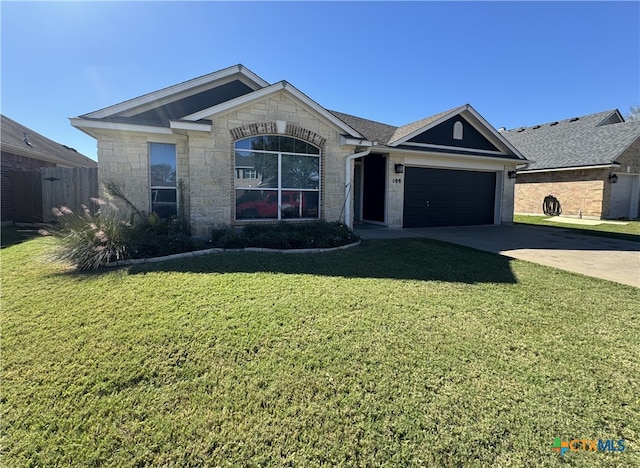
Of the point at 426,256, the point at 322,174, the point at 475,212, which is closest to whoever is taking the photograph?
the point at 426,256

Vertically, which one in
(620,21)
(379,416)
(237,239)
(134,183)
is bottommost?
(379,416)

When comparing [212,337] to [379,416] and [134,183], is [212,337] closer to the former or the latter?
[379,416]

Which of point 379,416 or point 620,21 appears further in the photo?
point 620,21

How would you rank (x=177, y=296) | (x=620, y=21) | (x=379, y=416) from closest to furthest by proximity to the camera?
(x=379, y=416), (x=177, y=296), (x=620, y=21)

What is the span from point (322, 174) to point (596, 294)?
A: 725cm

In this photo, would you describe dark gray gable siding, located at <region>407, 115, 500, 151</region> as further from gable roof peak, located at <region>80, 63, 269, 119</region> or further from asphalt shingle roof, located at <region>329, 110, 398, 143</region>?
gable roof peak, located at <region>80, 63, 269, 119</region>

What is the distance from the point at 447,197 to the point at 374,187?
11.3ft

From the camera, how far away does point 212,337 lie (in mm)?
3518

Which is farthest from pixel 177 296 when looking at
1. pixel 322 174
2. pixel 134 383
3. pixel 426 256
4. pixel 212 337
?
pixel 322 174

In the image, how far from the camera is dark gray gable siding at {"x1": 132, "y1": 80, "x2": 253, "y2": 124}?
913 cm

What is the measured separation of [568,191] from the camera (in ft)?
63.9

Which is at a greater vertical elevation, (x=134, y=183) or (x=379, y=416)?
(x=134, y=183)

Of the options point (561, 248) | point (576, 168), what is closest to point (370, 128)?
point (561, 248)

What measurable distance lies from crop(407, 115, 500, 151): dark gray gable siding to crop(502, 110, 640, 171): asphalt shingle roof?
505cm
